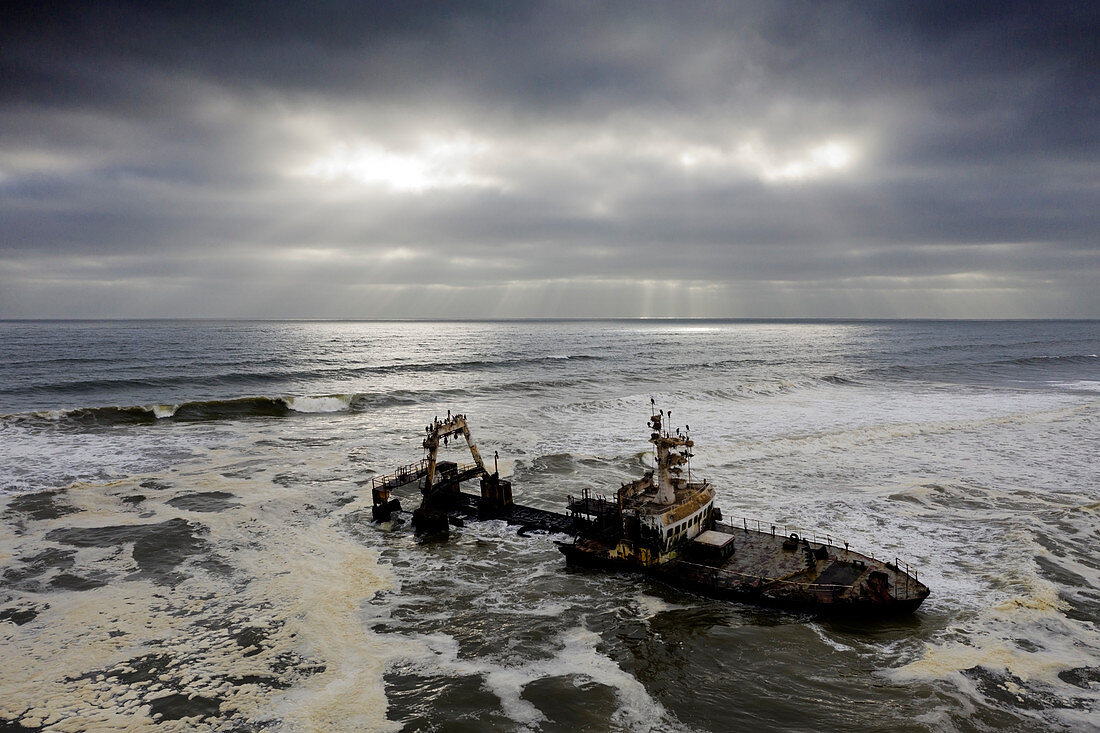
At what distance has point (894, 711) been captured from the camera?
16516 millimetres

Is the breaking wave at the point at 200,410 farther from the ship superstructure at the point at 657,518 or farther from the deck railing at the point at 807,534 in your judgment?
the deck railing at the point at 807,534

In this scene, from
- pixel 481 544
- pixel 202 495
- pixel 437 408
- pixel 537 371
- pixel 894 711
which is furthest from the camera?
pixel 537 371

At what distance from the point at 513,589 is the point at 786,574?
1134 centimetres

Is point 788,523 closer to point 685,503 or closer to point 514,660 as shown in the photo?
point 685,503

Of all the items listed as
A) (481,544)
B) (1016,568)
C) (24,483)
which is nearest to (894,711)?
(1016,568)

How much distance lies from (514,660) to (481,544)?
430 inches

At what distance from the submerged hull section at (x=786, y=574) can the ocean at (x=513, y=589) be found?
0.70 metres

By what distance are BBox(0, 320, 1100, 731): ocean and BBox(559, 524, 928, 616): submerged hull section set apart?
704mm

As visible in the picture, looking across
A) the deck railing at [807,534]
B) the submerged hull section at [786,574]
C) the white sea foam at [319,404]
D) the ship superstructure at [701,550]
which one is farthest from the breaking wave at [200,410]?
the deck railing at [807,534]

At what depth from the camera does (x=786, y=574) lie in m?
23.2

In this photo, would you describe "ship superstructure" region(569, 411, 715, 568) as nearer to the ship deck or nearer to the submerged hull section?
the submerged hull section

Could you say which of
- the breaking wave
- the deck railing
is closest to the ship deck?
the deck railing

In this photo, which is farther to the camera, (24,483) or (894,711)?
(24,483)

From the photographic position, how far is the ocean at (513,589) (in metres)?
17.2
